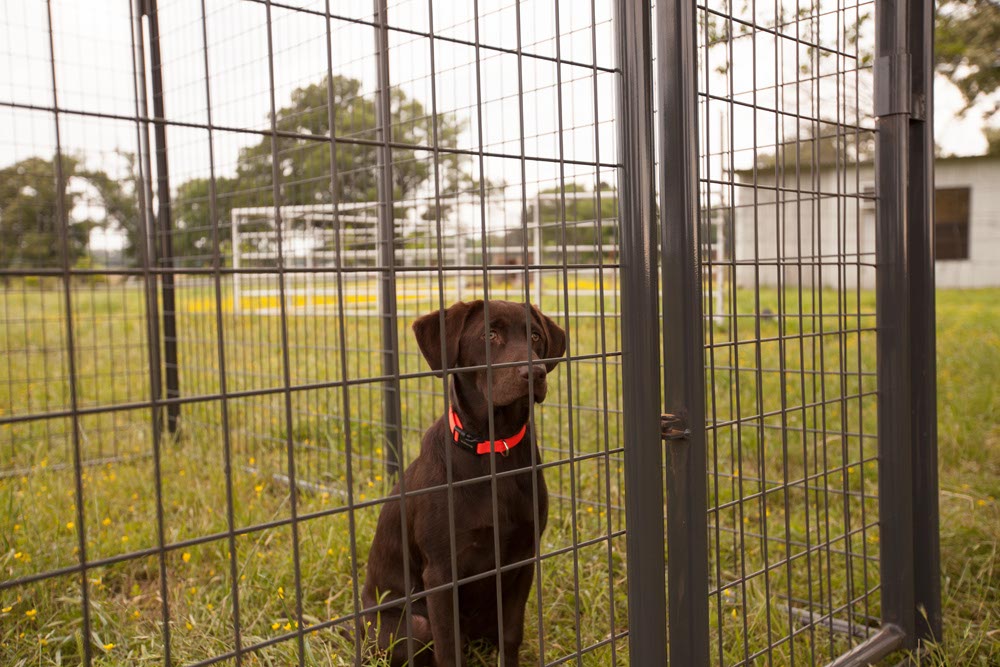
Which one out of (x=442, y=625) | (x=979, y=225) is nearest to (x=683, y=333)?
(x=442, y=625)

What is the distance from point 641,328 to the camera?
177 centimetres

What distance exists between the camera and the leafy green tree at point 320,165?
161 inches

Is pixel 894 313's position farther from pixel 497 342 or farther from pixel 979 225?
pixel 979 225

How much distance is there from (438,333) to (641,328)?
1.96ft

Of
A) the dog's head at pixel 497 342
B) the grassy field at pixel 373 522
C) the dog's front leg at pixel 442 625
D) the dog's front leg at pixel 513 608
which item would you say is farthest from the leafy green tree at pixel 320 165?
the dog's front leg at pixel 442 625

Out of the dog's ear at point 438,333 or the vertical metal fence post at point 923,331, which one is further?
the vertical metal fence post at point 923,331

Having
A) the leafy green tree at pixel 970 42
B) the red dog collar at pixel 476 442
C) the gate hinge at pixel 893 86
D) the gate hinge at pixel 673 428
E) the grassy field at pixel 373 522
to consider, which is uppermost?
the leafy green tree at pixel 970 42

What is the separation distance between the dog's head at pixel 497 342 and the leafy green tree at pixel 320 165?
51.1 inches

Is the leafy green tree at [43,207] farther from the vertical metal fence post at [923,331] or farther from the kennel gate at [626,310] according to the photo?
the vertical metal fence post at [923,331]

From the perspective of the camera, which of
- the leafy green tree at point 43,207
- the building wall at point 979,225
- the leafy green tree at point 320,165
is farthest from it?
the building wall at point 979,225

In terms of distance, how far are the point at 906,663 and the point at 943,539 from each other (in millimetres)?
962

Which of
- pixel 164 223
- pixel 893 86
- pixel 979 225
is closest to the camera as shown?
pixel 893 86

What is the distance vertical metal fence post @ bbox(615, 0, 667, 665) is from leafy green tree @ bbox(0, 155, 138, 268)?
14.2ft

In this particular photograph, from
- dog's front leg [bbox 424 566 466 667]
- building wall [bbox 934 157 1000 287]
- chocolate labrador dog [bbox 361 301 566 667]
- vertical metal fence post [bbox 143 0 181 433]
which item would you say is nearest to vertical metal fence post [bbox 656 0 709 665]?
chocolate labrador dog [bbox 361 301 566 667]
